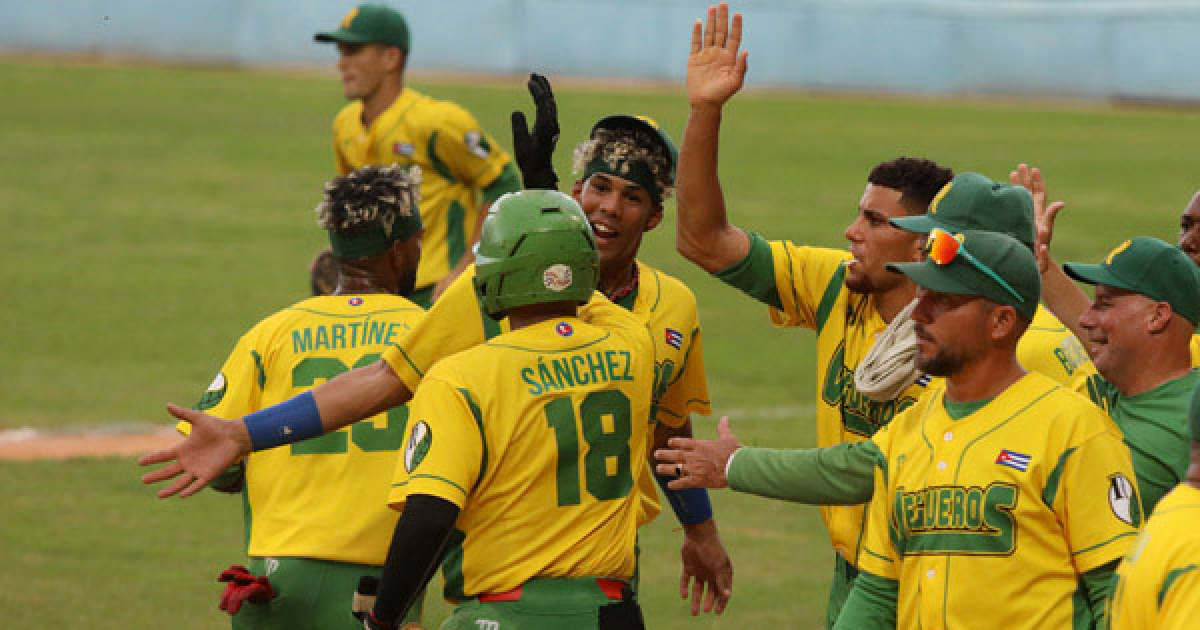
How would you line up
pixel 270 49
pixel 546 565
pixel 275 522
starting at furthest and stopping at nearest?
pixel 270 49 < pixel 275 522 < pixel 546 565

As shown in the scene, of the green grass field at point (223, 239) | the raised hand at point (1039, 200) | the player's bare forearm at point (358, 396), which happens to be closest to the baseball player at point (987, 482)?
the player's bare forearm at point (358, 396)

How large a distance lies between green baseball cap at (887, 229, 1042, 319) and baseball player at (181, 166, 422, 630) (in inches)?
85.0

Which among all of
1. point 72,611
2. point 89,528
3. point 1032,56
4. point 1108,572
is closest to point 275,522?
point 1108,572

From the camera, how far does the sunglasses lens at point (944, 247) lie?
479 cm

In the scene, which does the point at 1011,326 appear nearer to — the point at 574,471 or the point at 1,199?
the point at 574,471

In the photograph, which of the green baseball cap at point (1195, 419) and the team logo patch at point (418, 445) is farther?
the team logo patch at point (418, 445)

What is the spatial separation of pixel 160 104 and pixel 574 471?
32.0 meters

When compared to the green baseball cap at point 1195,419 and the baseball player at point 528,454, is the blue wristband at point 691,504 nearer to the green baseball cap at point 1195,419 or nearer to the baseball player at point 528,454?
the baseball player at point 528,454

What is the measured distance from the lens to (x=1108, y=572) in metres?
4.59

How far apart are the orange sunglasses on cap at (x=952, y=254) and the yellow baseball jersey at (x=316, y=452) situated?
2.19 meters

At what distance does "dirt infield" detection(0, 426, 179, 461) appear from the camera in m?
13.6

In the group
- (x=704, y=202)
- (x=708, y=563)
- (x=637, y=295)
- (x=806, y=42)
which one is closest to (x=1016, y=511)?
(x=704, y=202)

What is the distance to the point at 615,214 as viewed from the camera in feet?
21.5

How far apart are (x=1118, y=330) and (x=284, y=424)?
2.66 meters
